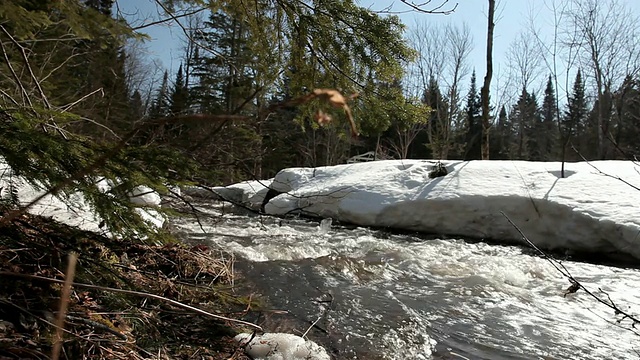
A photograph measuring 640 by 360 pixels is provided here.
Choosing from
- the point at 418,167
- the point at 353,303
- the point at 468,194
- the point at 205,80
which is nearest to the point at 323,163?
the point at 205,80

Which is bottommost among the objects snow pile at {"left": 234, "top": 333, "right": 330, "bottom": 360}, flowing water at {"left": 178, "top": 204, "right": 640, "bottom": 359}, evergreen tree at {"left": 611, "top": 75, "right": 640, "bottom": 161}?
flowing water at {"left": 178, "top": 204, "right": 640, "bottom": 359}

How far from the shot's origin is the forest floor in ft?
4.15

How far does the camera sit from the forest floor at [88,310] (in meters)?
1.27

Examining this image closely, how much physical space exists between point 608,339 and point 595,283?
191 centimetres

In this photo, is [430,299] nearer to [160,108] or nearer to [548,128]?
[160,108]

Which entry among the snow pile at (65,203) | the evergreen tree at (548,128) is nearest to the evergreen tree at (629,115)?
the snow pile at (65,203)

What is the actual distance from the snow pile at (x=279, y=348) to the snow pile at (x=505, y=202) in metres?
2.73

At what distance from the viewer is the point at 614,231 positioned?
18.3 ft

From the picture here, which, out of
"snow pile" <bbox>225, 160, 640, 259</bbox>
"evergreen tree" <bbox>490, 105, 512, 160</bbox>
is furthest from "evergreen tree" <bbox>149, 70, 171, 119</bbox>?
"evergreen tree" <bbox>490, 105, 512, 160</bbox>

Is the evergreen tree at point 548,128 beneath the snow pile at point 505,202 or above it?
above

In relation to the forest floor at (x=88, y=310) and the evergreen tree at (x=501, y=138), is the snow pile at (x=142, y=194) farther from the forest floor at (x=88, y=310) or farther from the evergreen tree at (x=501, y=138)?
the evergreen tree at (x=501, y=138)

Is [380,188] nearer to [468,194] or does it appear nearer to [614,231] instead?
[468,194]

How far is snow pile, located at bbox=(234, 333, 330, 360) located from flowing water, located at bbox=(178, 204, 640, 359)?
25cm

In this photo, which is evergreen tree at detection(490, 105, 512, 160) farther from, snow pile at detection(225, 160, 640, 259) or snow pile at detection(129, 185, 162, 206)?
snow pile at detection(129, 185, 162, 206)
